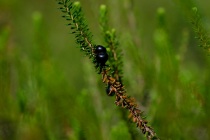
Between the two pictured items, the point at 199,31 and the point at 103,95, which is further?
the point at 103,95

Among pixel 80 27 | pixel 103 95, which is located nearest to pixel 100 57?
pixel 80 27

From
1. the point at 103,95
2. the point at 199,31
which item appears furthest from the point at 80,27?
the point at 103,95

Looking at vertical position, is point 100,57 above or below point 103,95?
below

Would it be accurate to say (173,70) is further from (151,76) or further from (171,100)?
(151,76)

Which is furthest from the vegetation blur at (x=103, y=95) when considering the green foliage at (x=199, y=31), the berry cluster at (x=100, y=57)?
the berry cluster at (x=100, y=57)

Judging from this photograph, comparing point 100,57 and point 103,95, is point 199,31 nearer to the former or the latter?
point 100,57

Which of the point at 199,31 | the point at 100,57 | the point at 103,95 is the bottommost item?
the point at 100,57

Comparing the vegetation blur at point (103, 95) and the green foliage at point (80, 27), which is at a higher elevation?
the vegetation blur at point (103, 95)

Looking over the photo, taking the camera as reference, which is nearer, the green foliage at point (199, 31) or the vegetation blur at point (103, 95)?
the green foliage at point (199, 31)

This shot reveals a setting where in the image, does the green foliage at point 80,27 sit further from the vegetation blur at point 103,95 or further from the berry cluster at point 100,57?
the vegetation blur at point 103,95

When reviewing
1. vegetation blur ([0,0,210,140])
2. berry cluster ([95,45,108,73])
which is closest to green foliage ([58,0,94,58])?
berry cluster ([95,45,108,73])

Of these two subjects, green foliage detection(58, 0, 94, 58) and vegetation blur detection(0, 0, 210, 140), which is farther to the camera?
vegetation blur detection(0, 0, 210, 140)

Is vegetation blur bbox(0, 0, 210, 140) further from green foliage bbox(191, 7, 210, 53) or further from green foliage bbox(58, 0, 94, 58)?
green foliage bbox(58, 0, 94, 58)
